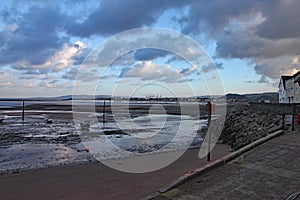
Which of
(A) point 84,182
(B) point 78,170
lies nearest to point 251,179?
(A) point 84,182

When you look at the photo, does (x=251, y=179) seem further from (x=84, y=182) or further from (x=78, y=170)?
(x=78, y=170)

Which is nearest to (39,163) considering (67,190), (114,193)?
(67,190)

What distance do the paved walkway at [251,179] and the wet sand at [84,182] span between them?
2.11 metres

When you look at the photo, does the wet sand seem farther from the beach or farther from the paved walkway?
the paved walkway

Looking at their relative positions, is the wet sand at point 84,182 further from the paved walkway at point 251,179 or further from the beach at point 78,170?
the paved walkway at point 251,179

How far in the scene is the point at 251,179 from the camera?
728 centimetres

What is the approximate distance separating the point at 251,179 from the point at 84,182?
5.69 meters

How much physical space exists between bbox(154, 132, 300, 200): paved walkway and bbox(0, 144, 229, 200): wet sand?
2109mm

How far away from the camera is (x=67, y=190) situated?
9125mm

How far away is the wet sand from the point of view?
28.5ft

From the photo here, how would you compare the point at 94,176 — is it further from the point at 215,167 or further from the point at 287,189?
the point at 287,189

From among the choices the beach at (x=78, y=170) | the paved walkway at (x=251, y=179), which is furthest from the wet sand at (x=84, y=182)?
the paved walkway at (x=251, y=179)

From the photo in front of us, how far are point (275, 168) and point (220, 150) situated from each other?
8968mm

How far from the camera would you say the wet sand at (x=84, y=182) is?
868 centimetres
